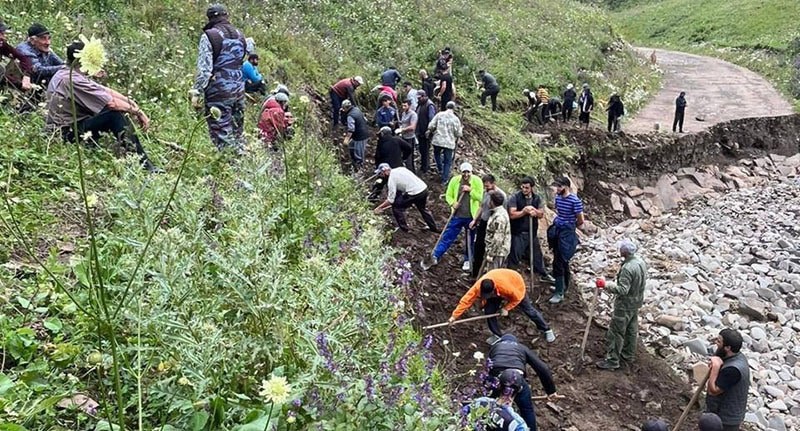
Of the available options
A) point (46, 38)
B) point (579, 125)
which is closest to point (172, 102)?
point (46, 38)

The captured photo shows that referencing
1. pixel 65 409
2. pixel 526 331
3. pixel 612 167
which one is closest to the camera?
pixel 65 409

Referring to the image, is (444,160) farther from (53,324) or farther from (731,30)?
(731,30)

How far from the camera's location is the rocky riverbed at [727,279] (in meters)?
8.68

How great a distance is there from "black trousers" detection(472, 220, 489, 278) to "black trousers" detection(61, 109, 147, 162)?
15.8 feet

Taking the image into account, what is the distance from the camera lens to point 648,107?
22.1 meters

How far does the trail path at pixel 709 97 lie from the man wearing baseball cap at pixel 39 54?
15.8m

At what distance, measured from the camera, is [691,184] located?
1722 cm

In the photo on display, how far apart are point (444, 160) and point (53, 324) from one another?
8479mm

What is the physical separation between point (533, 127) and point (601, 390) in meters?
10.6

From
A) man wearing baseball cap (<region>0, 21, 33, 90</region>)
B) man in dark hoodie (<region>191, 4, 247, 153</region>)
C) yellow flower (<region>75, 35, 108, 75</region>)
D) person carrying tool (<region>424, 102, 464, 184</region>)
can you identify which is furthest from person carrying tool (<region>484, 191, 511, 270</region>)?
yellow flower (<region>75, 35, 108, 75</region>)

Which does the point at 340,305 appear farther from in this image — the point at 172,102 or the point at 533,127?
the point at 533,127

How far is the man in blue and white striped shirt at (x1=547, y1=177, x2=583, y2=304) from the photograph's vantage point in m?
8.73

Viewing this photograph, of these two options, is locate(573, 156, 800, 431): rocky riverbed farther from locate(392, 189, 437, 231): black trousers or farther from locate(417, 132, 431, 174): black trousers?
locate(417, 132, 431, 174): black trousers

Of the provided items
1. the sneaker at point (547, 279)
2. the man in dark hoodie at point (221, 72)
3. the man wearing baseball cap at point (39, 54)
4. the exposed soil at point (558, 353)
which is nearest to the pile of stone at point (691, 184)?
the exposed soil at point (558, 353)
